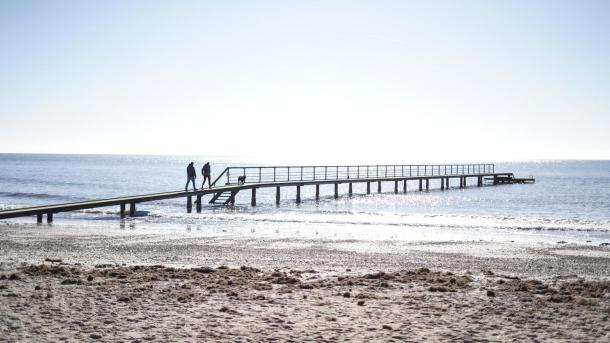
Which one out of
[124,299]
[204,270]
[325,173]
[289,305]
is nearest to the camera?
[289,305]

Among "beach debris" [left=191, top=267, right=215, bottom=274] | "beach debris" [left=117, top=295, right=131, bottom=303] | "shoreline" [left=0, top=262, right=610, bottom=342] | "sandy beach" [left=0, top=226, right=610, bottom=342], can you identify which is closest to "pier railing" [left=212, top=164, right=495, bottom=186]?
"sandy beach" [left=0, top=226, right=610, bottom=342]

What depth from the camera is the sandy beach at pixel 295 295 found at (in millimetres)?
6914

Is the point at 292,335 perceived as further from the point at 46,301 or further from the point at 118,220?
the point at 118,220

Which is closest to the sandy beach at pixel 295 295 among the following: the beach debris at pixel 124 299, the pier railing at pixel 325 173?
the beach debris at pixel 124 299

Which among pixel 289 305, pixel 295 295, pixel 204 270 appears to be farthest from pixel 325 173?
pixel 289 305

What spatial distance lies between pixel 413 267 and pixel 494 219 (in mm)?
19089

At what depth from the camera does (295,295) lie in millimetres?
8922

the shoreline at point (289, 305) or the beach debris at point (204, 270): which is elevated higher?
the shoreline at point (289, 305)

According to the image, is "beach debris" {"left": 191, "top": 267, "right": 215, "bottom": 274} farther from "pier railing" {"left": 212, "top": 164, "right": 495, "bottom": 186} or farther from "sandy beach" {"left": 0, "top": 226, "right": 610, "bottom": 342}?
"pier railing" {"left": 212, "top": 164, "right": 495, "bottom": 186}

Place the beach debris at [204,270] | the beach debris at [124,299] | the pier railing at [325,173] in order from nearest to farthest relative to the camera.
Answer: the beach debris at [124,299] < the beach debris at [204,270] < the pier railing at [325,173]

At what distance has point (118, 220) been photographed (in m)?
24.3

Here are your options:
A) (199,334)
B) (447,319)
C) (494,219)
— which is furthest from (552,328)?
(494,219)

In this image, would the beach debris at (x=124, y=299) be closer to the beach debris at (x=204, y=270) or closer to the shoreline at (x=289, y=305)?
the shoreline at (x=289, y=305)

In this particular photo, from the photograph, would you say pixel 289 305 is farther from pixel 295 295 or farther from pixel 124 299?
pixel 124 299
